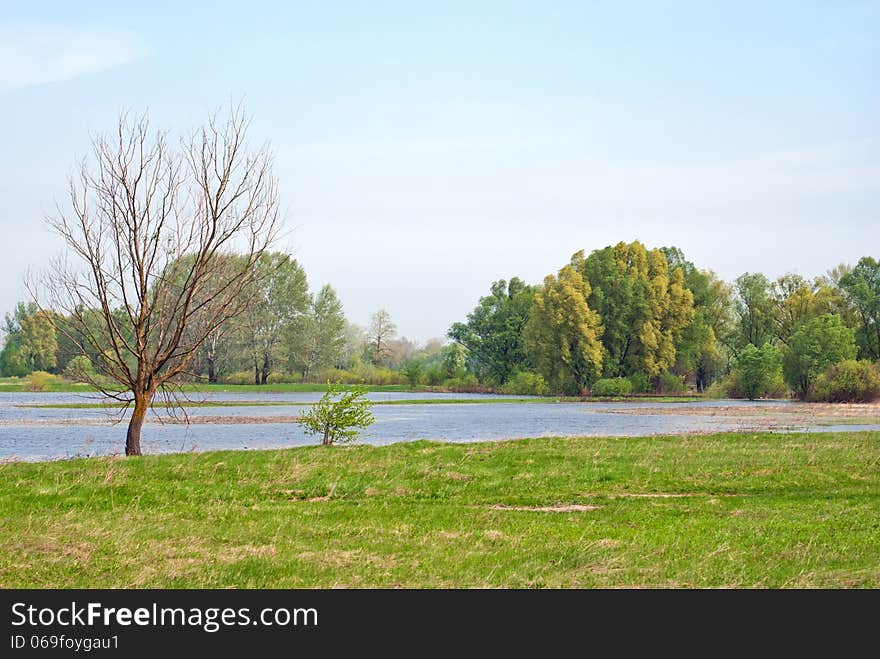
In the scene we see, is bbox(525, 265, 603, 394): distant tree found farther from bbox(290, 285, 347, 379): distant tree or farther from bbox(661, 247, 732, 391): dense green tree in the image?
bbox(290, 285, 347, 379): distant tree

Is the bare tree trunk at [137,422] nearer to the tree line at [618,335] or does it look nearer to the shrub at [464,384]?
the tree line at [618,335]

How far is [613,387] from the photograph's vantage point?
8850cm

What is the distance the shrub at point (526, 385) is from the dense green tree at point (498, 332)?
12.7 feet

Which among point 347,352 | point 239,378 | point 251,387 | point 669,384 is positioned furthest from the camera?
point 347,352

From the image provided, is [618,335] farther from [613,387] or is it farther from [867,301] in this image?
[867,301]

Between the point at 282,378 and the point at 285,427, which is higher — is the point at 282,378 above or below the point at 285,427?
above

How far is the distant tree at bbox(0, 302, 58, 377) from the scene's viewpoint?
368 feet

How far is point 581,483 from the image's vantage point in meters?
19.4

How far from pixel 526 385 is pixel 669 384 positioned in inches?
576

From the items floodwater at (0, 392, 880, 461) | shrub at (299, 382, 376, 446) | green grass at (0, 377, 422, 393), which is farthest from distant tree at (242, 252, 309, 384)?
shrub at (299, 382, 376, 446)

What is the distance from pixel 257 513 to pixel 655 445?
558 inches

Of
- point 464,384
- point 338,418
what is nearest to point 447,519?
point 338,418

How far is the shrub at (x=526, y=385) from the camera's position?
309 feet

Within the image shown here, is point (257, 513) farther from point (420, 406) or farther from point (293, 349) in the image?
point (293, 349)
